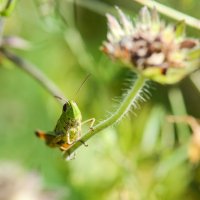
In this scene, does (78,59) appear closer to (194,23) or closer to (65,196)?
(65,196)

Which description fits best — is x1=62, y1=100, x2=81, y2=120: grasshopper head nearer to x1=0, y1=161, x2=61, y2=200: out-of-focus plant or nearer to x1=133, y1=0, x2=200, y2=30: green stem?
x1=133, y1=0, x2=200, y2=30: green stem

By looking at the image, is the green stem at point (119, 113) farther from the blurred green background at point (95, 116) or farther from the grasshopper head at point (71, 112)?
the blurred green background at point (95, 116)

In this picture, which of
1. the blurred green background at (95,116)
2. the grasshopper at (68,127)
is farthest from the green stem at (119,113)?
the blurred green background at (95,116)

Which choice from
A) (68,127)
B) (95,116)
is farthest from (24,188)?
(68,127)

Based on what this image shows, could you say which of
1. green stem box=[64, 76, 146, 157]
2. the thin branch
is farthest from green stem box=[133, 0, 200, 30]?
the thin branch

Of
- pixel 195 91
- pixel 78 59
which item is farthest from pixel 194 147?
pixel 78 59
